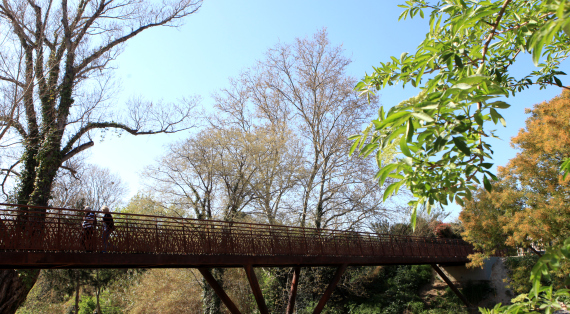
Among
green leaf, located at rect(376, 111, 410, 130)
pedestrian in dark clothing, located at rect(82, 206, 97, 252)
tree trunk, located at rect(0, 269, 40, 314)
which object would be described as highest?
pedestrian in dark clothing, located at rect(82, 206, 97, 252)

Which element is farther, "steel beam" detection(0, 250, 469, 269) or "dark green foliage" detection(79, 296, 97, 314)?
"dark green foliage" detection(79, 296, 97, 314)

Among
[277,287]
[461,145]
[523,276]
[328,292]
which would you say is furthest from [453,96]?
[277,287]

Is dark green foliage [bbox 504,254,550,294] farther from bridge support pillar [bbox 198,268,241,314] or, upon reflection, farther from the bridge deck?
bridge support pillar [bbox 198,268,241,314]

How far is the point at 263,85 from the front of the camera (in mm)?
20625

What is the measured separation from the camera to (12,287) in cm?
955

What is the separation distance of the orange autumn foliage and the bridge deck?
4.35 m

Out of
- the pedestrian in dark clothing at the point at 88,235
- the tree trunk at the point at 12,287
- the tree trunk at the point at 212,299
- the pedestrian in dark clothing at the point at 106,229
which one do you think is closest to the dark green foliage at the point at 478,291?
the tree trunk at the point at 212,299

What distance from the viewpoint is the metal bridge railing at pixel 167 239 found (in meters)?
6.88

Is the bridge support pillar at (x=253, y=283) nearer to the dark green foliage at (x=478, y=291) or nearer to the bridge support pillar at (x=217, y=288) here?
the bridge support pillar at (x=217, y=288)

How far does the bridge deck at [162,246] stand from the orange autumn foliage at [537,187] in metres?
4.35

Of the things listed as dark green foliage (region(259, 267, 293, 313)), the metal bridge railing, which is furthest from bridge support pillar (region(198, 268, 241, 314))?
dark green foliage (region(259, 267, 293, 313))

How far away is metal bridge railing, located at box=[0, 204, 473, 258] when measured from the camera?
271 inches

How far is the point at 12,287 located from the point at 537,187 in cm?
1490

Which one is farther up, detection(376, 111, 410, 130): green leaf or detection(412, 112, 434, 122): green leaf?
detection(376, 111, 410, 130): green leaf
